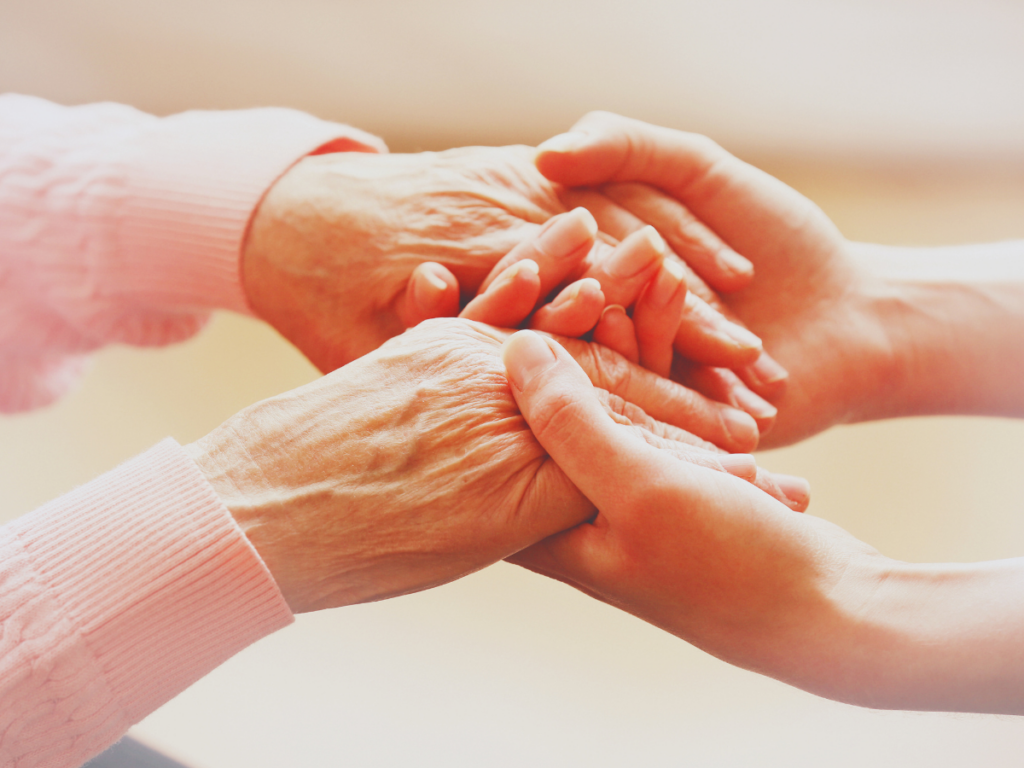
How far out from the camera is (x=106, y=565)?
0.58 metres

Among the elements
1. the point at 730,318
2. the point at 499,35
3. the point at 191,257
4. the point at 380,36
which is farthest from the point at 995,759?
the point at 380,36

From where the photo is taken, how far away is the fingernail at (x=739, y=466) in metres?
0.72

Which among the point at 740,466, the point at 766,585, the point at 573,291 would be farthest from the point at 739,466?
the point at 573,291

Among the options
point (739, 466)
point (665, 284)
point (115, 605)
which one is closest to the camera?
point (115, 605)

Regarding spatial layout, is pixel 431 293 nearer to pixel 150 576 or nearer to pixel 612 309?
pixel 612 309

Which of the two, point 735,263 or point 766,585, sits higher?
point 735,263

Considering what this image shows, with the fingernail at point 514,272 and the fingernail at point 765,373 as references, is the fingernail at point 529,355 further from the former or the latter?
the fingernail at point 765,373

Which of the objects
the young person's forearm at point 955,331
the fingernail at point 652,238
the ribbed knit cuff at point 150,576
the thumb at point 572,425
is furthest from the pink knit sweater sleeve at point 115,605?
the young person's forearm at point 955,331

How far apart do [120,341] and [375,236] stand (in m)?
0.38

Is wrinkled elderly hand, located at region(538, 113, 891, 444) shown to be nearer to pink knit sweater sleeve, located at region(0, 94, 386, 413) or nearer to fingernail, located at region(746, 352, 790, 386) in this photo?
fingernail, located at region(746, 352, 790, 386)

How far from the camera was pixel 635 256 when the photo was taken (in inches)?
32.1

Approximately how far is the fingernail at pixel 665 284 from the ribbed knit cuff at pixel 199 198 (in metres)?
0.43

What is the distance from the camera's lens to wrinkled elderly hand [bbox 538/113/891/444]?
940 mm

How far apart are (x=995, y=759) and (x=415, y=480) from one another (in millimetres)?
858
